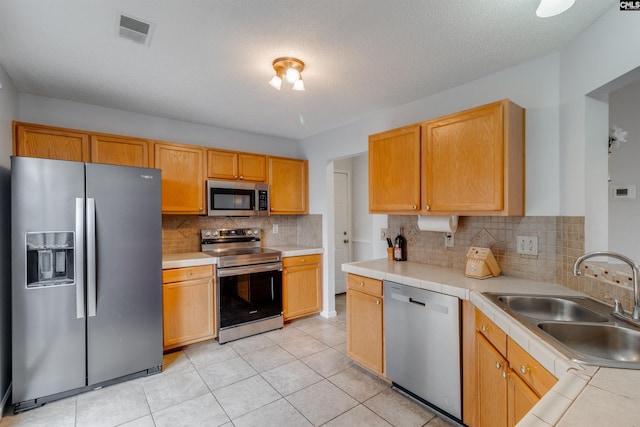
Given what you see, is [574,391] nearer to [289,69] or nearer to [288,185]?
[289,69]

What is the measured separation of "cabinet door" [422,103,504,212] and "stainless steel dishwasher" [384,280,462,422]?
2.28 feet

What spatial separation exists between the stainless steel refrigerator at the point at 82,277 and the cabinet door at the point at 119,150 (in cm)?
57

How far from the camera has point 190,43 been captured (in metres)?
1.84

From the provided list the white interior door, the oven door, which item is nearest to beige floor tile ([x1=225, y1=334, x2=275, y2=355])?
the oven door

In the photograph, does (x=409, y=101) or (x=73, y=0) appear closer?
(x=73, y=0)

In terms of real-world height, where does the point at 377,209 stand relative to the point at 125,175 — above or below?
below

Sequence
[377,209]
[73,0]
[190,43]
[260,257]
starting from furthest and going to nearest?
[260,257] < [377,209] < [190,43] < [73,0]

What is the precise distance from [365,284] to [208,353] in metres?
1.73

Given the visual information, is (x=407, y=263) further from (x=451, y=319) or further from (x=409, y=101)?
(x=409, y=101)

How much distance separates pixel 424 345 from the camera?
199 cm

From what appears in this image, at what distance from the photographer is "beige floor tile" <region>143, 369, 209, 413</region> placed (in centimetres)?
216

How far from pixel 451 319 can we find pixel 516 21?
1.77 meters

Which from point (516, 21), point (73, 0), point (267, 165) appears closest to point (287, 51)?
point (73, 0)

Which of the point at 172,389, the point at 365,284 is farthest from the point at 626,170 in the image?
the point at 172,389
